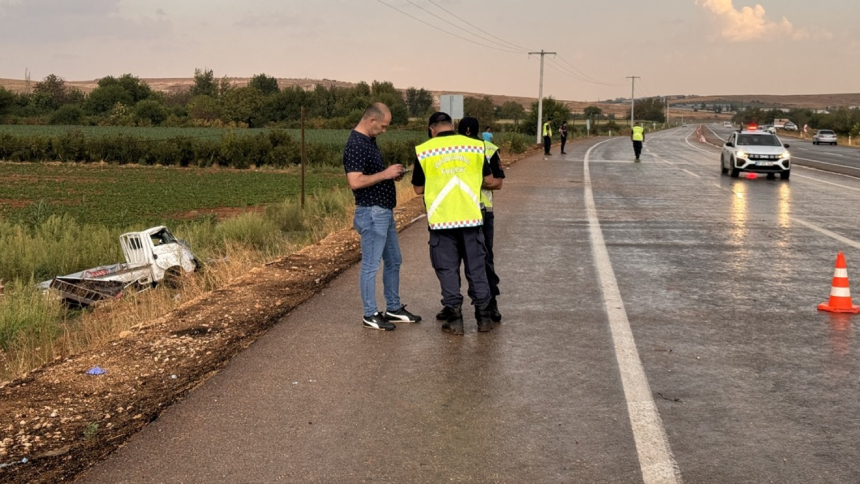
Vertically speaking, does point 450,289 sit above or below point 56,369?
above

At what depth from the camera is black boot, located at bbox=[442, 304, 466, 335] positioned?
282 inches

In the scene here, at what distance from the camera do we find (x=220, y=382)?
5879 mm

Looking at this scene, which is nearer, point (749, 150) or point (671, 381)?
point (671, 381)

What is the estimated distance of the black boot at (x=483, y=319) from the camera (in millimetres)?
7254

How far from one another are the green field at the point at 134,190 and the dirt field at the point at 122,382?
9784 millimetres

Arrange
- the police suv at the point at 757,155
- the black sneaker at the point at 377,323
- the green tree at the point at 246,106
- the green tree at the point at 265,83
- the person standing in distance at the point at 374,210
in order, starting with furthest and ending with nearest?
the green tree at the point at 265,83, the green tree at the point at 246,106, the police suv at the point at 757,155, the black sneaker at the point at 377,323, the person standing in distance at the point at 374,210

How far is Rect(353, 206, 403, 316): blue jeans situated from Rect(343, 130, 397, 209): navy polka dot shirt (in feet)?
0.23

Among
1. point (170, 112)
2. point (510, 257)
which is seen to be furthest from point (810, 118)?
point (510, 257)

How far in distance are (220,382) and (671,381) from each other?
2953 mm

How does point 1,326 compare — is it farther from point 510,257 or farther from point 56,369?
point 510,257

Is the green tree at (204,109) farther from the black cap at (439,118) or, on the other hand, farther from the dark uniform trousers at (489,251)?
the black cap at (439,118)

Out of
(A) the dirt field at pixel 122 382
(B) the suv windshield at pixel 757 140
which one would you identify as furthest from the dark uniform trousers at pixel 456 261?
(B) the suv windshield at pixel 757 140

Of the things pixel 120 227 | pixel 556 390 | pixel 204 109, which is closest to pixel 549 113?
pixel 204 109

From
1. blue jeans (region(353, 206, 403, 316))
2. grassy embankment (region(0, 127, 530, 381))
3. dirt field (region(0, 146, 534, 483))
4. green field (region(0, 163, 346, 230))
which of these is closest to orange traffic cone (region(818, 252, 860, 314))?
blue jeans (region(353, 206, 403, 316))
